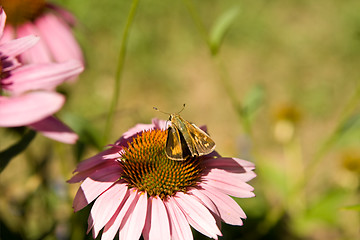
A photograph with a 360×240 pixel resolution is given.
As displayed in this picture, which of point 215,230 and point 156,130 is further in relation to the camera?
point 156,130

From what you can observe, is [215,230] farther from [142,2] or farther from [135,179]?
[142,2]

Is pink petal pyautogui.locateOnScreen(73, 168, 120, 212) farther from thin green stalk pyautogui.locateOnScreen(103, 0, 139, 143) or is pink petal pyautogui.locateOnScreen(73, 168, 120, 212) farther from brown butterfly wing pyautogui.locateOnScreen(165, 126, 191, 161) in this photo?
thin green stalk pyautogui.locateOnScreen(103, 0, 139, 143)

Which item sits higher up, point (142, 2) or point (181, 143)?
point (142, 2)

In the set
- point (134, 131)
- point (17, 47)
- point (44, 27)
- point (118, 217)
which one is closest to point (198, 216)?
point (118, 217)

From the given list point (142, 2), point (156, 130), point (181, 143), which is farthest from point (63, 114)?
point (142, 2)

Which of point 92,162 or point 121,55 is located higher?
point 121,55

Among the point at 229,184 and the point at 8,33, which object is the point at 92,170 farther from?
the point at 8,33

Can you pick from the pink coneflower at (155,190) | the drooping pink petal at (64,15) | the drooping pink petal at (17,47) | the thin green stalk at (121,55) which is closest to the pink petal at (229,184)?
the pink coneflower at (155,190)

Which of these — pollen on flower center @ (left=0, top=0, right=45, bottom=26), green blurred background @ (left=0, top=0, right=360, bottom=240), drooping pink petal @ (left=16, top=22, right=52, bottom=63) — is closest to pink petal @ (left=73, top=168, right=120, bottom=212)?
drooping pink petal @ (left=16, top=22, right=52, bottom=63)
